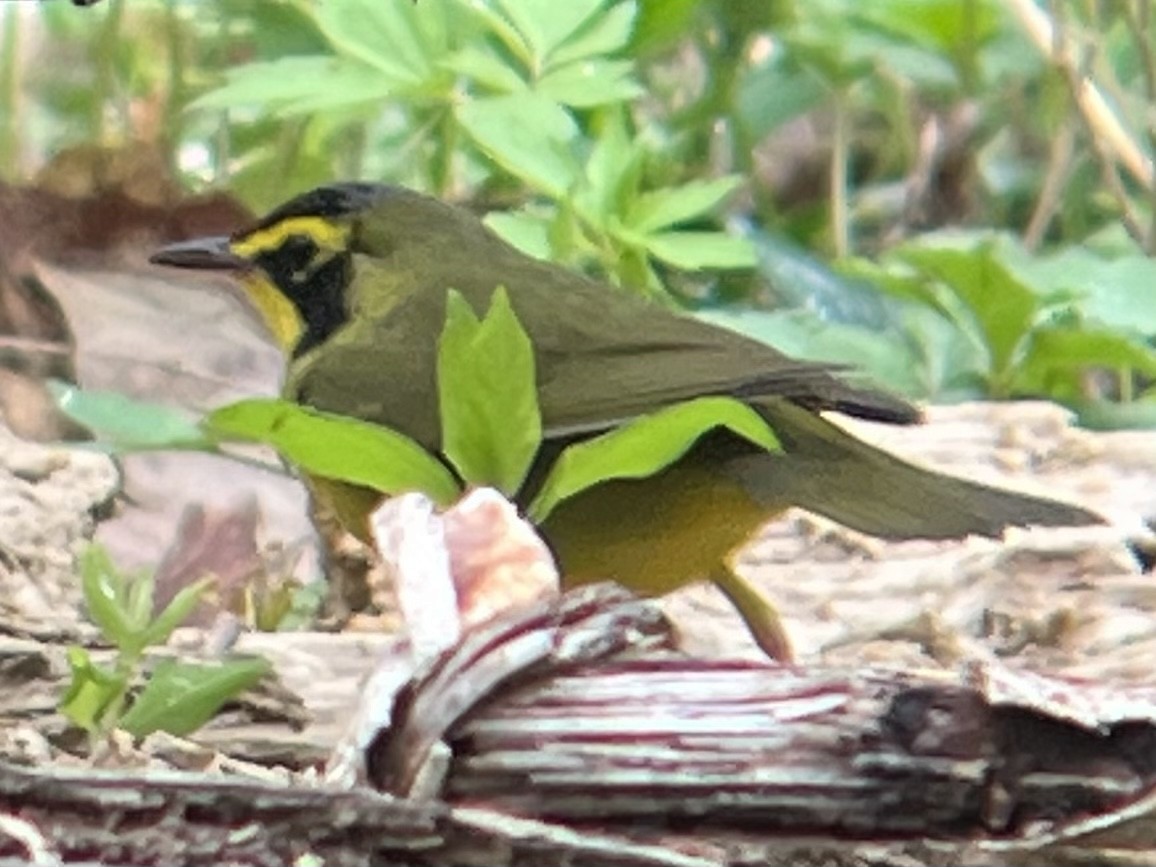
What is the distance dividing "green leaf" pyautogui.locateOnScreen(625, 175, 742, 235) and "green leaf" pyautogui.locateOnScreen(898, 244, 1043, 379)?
193 millimetres

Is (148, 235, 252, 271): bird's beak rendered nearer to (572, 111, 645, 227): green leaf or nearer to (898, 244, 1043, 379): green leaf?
(572, 111, 645, 227): green leaf

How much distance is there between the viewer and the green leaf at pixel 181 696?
1.27 m

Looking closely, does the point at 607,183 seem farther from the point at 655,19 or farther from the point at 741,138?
the point at 741,138

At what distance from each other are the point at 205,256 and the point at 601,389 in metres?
0.44

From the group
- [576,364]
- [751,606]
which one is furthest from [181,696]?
[751,606]

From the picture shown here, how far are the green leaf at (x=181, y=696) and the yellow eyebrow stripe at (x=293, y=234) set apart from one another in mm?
574

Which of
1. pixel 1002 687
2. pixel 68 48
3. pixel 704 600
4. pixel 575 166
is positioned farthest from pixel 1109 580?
pixel 68 48

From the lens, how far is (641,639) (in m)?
1.17

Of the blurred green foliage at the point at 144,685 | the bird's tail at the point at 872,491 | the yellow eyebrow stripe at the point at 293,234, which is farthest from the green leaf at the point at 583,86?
the blurred green foliage at the point at 144,685

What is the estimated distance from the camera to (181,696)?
4.19 ft

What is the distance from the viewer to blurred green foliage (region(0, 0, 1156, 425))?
2023 mm

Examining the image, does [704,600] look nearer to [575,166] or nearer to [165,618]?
[575,166]

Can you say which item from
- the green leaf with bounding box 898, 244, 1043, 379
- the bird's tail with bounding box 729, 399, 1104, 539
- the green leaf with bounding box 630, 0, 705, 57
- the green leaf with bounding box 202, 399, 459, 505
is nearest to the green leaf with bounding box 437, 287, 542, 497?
the green leaf with bounding box 202, 399, 459, 505

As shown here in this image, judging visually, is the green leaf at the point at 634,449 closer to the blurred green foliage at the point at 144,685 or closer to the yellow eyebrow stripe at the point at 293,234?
the blurred green foliage at the point at 144,685
